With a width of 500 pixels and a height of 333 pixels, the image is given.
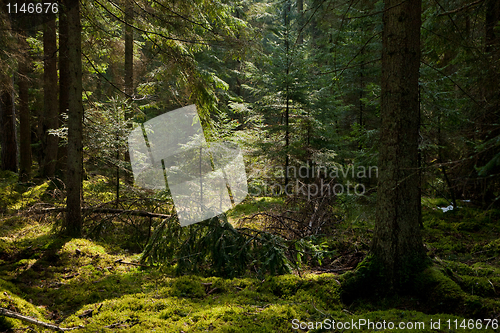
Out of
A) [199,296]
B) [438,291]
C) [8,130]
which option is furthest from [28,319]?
[8,130]

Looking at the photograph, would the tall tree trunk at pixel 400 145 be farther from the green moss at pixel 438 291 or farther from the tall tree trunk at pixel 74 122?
the tall tree trunk at pixel 74 122

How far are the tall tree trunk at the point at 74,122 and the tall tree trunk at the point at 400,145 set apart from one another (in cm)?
507

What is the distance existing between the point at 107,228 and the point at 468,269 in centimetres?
625

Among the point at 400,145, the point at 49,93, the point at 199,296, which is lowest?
the point at 199,296

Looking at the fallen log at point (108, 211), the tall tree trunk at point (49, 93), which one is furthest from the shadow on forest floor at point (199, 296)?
the tall tree trunk at point (49, 93)

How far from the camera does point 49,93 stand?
9.38 meters

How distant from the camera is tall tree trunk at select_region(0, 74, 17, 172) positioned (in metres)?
11.3

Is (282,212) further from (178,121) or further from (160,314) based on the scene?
(178,121)

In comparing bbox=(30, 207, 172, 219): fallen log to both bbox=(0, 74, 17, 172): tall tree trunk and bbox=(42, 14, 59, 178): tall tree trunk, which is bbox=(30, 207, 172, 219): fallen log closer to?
bbox=(42, 14, 59, 178): tall tree trunk

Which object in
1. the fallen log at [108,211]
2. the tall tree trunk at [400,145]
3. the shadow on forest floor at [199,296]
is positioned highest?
the tall tree trunk at [400,145]

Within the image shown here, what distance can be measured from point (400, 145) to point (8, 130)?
Answer: 1416 cm

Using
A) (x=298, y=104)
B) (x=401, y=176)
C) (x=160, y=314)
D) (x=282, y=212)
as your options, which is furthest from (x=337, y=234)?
(x=298, y=104)

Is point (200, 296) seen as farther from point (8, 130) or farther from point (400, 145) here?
point (8, 130)

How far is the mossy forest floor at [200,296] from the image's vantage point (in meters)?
2.96
